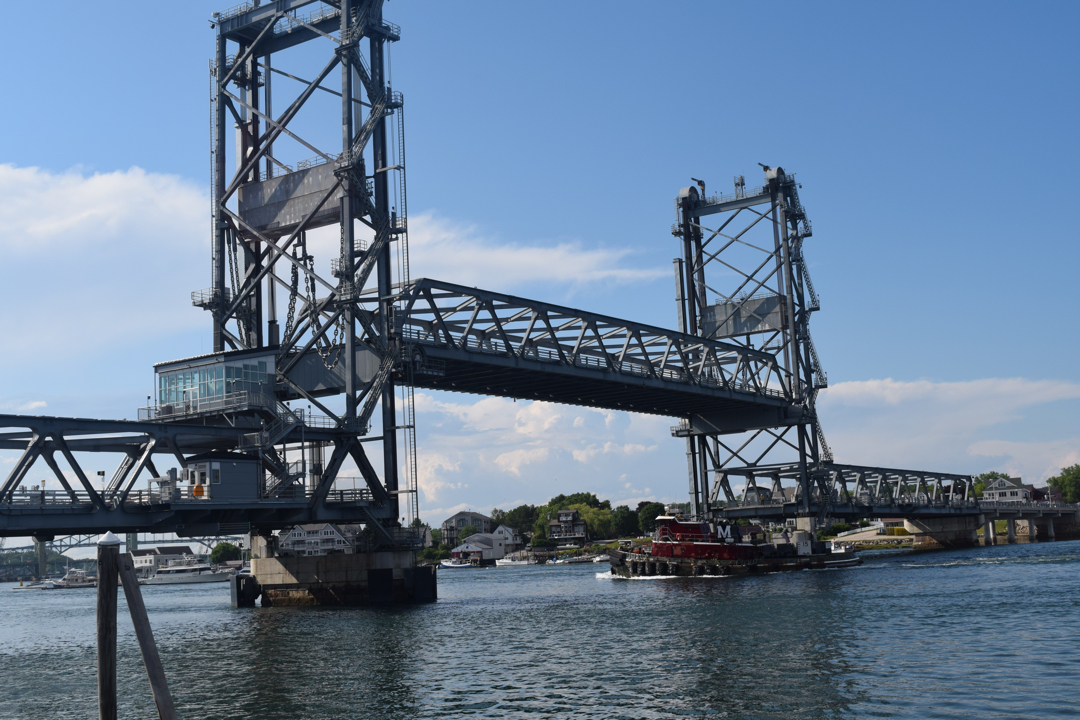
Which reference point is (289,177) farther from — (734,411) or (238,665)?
(734,411)

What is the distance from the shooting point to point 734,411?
316ft

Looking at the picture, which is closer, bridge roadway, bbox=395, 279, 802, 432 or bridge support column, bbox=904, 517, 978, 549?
bridge roadway, bbox=395, 279, 802, 432

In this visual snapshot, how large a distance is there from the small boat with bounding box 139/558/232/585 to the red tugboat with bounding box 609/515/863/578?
354ft

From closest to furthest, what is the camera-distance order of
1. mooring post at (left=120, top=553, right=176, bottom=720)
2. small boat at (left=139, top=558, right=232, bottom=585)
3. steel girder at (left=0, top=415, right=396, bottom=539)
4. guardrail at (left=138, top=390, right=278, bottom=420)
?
1. mooring post at (left=120, top=553, right=176, bottom=720)
2. steel girder at (left=0, top=415, right=396, bottom=539)
3. guardrail at (left=138, top=390, right=278, bottom=420)
4. small boat at (left=139, top=558, right=232, bottom=585)

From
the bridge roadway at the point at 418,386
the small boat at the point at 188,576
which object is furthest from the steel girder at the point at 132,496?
the small boat at the point at 188,576

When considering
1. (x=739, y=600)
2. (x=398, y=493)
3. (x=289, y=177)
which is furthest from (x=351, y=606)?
(x=289, y=177)

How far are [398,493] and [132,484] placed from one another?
58.6 feet

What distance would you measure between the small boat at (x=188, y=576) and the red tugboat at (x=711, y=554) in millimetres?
107778

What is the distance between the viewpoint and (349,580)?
61.7 meters

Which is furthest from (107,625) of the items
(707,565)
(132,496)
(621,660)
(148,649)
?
(707,565)

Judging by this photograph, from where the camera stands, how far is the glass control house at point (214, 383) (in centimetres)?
5928

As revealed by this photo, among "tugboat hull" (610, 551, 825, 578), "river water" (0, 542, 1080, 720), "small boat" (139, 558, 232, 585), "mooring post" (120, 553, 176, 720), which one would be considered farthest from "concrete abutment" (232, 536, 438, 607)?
"small boat" (139, 558, 232, 585)

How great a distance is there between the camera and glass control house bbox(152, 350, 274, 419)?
59.3m

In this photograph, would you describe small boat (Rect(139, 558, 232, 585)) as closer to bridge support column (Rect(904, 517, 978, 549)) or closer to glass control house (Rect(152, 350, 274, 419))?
bridge support column (Rect(904, 517, 978, 549))
